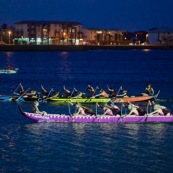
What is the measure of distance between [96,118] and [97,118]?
54 mm

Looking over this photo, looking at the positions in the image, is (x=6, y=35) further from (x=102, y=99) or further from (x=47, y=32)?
(x=102, y=99)

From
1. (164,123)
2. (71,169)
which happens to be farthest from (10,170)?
(164,123)

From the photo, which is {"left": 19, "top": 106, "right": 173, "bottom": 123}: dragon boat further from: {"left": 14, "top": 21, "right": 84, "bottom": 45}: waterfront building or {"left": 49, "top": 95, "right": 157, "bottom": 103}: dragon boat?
{"left": 14, "top": 21, "right": 84, "bottom": 45}: waterfront building

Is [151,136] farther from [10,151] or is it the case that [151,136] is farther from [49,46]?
[49,46]

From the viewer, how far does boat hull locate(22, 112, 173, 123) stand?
27.5 metres

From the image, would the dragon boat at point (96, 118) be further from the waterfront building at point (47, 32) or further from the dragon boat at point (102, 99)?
the waterfront building at point (47, 32)

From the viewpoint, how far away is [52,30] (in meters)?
175

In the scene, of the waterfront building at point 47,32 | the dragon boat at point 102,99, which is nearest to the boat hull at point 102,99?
the dragon boat at point 102,99

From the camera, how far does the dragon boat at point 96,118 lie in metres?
27.5

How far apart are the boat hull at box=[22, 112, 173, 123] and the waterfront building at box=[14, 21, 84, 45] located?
14258 centimetres

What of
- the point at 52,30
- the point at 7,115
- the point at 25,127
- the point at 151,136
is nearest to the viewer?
the point at 151,136

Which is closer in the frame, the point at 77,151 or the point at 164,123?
the point at 77,151

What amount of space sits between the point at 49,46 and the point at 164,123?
13692 cm

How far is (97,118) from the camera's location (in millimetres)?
27688
